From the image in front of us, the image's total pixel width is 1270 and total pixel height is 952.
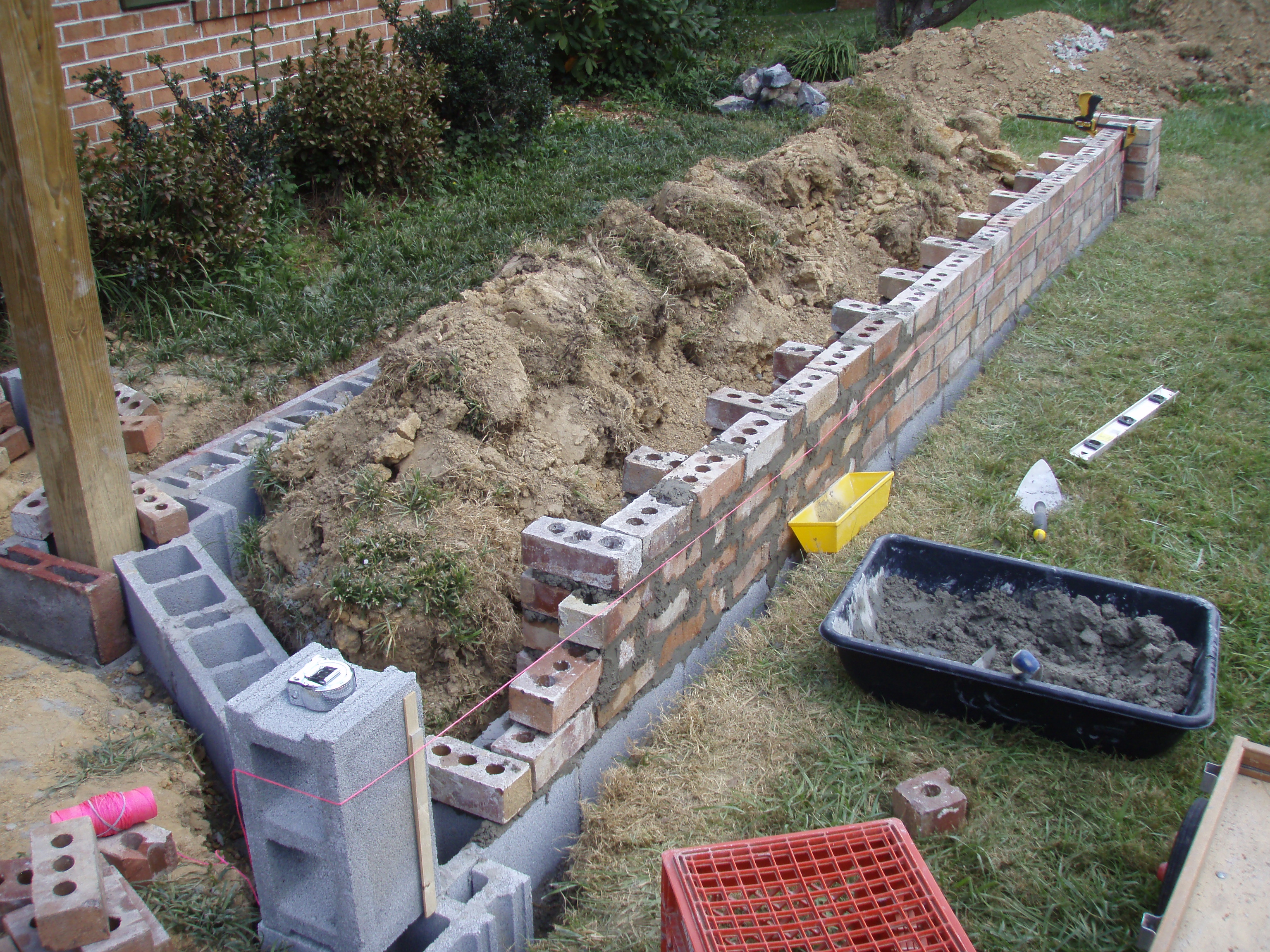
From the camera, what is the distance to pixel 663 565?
10.2 feet

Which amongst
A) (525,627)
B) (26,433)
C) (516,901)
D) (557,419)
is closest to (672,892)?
(516,901)

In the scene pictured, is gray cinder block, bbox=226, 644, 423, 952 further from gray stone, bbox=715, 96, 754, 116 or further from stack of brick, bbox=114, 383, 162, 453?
gray stone, bbox=715, 96, 754, 116

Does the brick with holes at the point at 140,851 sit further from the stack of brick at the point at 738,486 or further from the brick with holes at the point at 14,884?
the stack of brick at the point at 738,486

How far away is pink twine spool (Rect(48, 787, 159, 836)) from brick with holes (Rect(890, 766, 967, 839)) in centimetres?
197

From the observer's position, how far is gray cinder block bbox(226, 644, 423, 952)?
Result: 2.00 metres

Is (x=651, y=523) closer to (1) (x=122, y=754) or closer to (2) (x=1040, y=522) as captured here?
(1) (x=122, y=754)

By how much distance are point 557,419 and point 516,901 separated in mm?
1855

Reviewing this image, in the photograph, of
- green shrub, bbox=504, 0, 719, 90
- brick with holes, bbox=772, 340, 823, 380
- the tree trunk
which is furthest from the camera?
the tree trunk

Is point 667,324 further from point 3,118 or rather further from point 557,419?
point 3,118

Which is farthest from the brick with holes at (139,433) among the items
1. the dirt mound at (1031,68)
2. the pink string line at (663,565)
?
the dirt mound at (1031,68)

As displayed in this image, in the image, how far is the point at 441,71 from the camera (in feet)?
24.2

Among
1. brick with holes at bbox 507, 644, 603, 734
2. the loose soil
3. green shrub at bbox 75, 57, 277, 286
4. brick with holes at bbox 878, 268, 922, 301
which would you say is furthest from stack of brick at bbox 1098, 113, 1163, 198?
brick with holes at bbox 507, 644, 603, 734

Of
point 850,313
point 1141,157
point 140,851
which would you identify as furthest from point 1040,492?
point 1141,157

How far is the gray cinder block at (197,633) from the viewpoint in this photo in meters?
2.98
